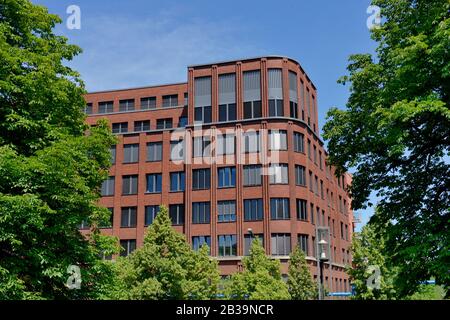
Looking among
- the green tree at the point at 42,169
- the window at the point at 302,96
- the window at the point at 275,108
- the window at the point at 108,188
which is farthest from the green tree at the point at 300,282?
the green tree at the point at 42,169

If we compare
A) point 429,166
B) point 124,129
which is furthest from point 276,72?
point 429,166

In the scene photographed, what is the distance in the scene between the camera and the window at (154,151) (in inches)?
2589

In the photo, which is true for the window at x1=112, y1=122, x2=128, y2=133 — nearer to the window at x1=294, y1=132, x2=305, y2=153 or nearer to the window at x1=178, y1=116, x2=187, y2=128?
the window at x1=178, y1=116, x2=187, y2=128

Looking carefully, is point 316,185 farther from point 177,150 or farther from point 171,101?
point 171,101

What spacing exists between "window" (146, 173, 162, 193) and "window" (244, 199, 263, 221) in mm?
12822

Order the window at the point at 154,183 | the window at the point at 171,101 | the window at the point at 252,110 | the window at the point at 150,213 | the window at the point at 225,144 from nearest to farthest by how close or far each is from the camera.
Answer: the window at the point at 225,144 < the window at the point at 252,110 < the window at the point at 150,213 < the window at the point at 154,183 < the window at the point at 171,101

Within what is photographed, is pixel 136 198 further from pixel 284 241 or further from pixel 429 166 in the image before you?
pixel 429 166

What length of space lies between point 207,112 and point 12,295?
4930 cm

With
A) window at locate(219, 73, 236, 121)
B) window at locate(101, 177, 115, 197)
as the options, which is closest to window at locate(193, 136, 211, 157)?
window at locate(219, 73, 236, 121)

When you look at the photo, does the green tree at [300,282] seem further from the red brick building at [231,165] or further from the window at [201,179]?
the window at [201,179]

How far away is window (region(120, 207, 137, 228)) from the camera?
64.6 metres

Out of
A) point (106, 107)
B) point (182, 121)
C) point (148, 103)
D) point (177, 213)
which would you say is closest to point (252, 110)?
point (182, 121)

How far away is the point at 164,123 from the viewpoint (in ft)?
227

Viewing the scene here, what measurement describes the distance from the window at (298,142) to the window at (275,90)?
12.7 feet
